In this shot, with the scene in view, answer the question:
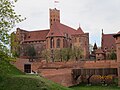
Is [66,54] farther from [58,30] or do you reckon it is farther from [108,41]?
[58,30]

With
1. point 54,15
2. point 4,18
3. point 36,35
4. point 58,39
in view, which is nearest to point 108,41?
point 58,39

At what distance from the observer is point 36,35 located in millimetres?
89500

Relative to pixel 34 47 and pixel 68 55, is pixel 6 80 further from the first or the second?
pixel 34 47

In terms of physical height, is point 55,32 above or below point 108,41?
above

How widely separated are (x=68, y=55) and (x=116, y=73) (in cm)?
2664

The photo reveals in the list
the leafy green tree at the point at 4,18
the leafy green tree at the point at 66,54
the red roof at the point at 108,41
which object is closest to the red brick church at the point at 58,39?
the red roof at the point at 108,41

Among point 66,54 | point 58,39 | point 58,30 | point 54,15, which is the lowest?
point 66,54

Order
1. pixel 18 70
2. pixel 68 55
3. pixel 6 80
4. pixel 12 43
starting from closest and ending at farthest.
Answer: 1. pixel 12 43
2. pixel 6 80
3. pixel 18 70
4. pixel 68 55

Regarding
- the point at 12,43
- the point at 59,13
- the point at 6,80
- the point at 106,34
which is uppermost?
the point at 59,13

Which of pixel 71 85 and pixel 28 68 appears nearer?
pixel 28 68

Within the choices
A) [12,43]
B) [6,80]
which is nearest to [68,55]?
[6,80]

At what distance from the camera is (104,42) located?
72312mm

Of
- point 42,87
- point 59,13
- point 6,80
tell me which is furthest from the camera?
point 59,13

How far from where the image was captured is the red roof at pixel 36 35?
8741cm
